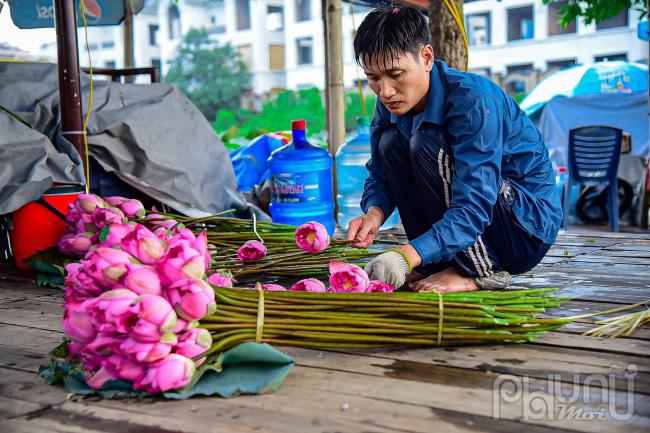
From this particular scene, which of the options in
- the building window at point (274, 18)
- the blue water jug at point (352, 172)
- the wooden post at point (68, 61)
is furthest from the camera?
the building window at point (274, 18)

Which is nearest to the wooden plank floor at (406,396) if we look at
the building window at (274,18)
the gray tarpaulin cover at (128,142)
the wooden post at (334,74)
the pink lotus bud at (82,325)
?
the pink lotus bud at (82,325)

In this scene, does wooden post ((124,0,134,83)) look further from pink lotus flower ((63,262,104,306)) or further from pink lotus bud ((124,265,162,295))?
pink lotus bud ((124,265,162,295))

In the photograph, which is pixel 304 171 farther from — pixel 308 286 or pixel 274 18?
pixel 274 18

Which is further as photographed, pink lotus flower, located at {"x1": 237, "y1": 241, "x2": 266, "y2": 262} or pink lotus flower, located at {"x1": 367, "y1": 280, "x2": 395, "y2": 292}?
pink lotus flower, located at {"x1": 237, "y1": 241, "x2": 266, "y2": 262}

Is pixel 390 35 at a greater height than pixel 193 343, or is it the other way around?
pixel 390 35

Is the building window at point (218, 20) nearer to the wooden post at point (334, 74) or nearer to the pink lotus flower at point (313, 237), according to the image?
the wooden post at point (334, 74)

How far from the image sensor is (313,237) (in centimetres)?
244

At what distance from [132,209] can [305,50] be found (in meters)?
34.4

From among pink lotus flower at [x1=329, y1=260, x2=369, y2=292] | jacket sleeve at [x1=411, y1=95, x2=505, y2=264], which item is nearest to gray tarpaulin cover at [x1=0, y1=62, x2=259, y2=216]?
pink lotus flower at [x1=329, y1=260, x2=369, y2=292]

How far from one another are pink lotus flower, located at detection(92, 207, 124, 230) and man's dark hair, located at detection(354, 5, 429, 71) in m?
1.19

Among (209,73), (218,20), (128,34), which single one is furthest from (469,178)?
(218,20)

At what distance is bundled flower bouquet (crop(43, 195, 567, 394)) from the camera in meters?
1.49

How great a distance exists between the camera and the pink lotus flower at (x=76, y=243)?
2.91 metres

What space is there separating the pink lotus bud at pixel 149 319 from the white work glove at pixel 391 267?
2.59 feet
